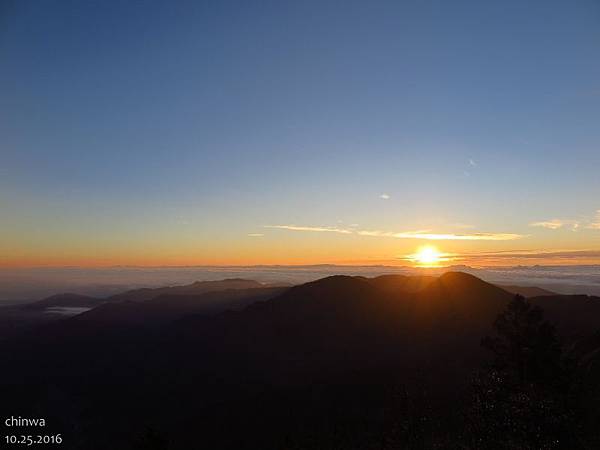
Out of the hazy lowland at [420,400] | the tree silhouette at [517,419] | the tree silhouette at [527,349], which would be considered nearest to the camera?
the tree silhouette at [517,419]

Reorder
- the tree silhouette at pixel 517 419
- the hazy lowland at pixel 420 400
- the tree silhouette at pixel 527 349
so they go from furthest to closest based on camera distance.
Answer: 1. the tree silhouette at pixel 527 349
2. the hazy lowland at pixel 420 400
3. the tree silhouette at pixel 517 419

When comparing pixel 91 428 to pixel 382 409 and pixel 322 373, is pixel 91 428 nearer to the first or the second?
pixel 322 373

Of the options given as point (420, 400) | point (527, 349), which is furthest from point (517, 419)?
point (527, 349)

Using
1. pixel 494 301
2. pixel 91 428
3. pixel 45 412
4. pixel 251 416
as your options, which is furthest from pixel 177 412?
pixel 494 301

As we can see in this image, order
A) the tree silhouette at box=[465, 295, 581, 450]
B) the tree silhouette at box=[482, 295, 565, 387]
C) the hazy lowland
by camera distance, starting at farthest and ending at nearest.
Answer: the tree silhouette at box=[482, 295, 565, 387] → the hazy lowland → the tree silhouette at box=[465, 295, 581, 450]

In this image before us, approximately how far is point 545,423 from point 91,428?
206 metres

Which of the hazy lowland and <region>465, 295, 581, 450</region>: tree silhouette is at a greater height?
<region>465, 295, 581, 450</region>: tree silhouette

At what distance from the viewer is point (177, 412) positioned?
17412 cm

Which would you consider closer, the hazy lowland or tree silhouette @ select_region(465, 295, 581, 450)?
tree silhouette @ select_region(465, 295, 581, 450)

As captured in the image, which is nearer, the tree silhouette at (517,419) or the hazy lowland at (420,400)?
the tree silhouette at (517,419)

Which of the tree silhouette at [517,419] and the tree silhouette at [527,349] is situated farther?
the tree silhouette at [527,349]

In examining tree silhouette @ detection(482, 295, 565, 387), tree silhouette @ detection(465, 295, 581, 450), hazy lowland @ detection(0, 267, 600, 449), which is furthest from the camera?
tree silhouette @ detection(482, 295, 565, 387)

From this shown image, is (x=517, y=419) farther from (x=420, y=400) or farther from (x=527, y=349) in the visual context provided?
(x=527, y=349)

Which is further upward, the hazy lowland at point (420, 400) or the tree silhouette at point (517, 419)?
the tree silhouette at point (517, 419)
